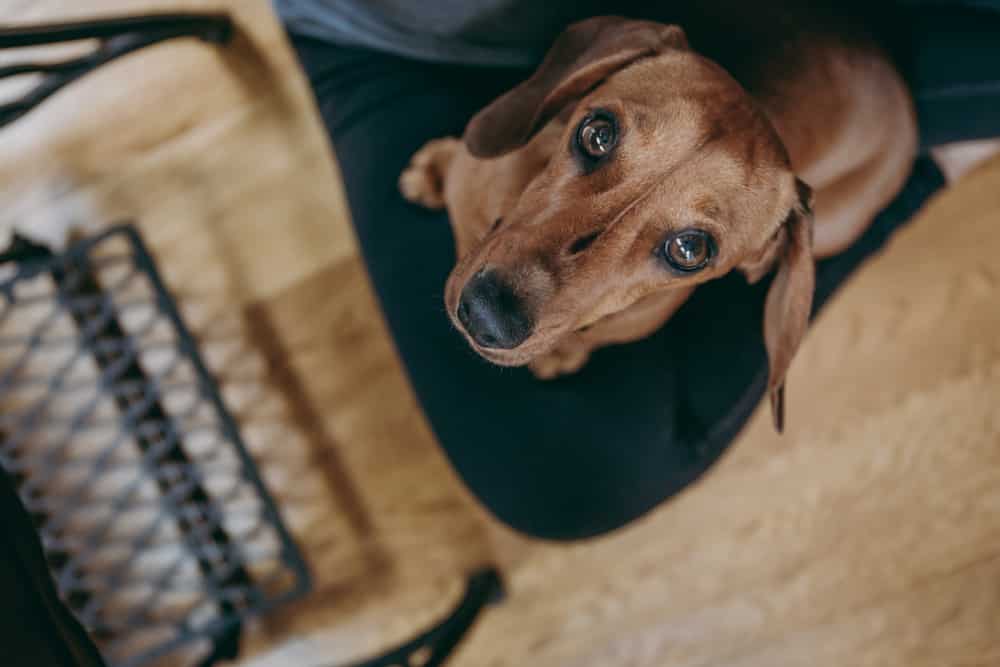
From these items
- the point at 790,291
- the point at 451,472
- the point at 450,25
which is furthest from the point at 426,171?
the point at 451,472

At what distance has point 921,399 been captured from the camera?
5.67 ft

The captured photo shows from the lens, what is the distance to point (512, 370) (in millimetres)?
1243

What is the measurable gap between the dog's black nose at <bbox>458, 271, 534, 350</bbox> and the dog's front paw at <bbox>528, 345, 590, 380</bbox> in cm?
30

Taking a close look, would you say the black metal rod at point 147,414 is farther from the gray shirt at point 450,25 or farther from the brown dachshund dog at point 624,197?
the brown dachshund dog at point 624,197

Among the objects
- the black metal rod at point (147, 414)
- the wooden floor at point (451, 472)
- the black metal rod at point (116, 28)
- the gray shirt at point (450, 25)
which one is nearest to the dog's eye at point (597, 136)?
the gray shirt at point (450, 25)

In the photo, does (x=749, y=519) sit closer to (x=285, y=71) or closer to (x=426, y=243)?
(x=426, y=243)

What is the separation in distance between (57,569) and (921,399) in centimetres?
192

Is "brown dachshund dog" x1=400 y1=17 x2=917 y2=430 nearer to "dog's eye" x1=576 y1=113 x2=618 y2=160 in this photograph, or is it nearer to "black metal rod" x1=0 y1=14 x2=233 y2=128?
"dog's eye" x1=576 y1=113 x2=618 y2=160

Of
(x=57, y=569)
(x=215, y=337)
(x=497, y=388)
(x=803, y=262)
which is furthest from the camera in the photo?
(x=215, y=337)

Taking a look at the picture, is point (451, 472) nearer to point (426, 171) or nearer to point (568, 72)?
point (426, 171)

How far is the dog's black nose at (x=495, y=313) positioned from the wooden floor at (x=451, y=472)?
0.75 m

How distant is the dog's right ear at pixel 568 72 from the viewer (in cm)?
101

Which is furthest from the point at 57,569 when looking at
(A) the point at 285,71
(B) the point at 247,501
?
(A) the point at 285,71

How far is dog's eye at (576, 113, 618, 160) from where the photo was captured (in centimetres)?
99
